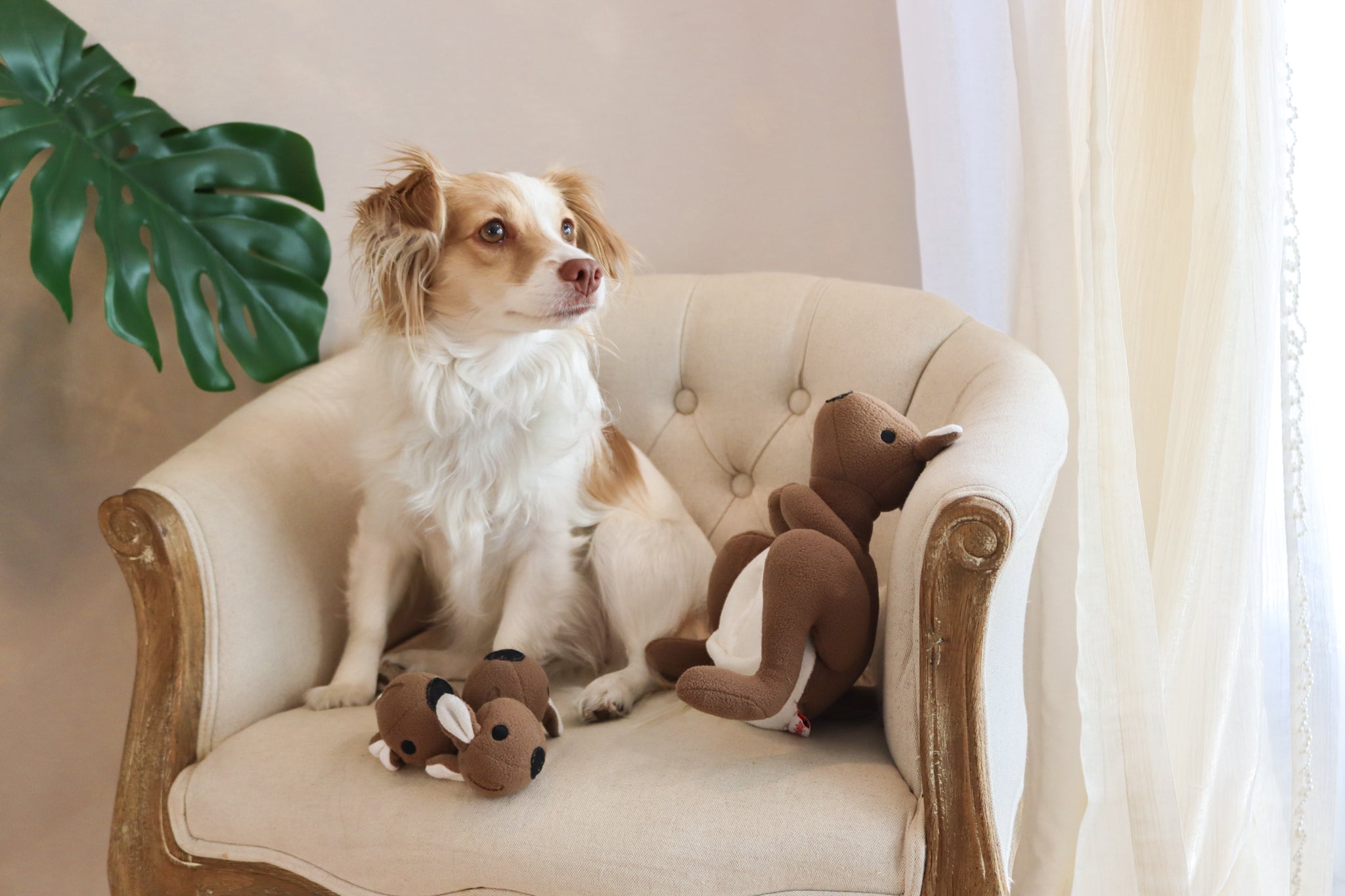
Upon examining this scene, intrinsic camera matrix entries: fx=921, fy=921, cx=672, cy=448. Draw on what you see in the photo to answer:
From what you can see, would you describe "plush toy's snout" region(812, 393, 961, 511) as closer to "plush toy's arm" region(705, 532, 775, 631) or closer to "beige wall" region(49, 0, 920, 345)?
"plush toy's arm" region(705, 532, 775, 631)

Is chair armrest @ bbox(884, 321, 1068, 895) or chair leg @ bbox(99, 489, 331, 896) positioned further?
chair leg @ bbox(99, 489, 331, 896)

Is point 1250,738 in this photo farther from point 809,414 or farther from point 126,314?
point 126,314

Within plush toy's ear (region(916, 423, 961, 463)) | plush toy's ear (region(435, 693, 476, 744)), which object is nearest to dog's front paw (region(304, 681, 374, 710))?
plush toy's ear (region(435, 693, 476, 744))

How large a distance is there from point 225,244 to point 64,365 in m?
0.50

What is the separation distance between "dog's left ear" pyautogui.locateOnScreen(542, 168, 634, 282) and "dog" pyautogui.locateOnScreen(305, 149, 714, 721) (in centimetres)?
1

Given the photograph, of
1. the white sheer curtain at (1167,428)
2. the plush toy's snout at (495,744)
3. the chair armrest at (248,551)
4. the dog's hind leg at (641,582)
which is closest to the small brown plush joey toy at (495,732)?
the plush toy's snout at (495,744)

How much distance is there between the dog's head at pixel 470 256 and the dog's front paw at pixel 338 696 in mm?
523

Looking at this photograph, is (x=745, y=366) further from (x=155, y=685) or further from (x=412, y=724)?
(x=155, y=685)

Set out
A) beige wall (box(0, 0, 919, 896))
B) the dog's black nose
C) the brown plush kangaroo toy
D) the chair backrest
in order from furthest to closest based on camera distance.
Result: beige wall (box(0, 0, 919, 896))
the chair backrest
the dog's black nose
the brown plush kangaroo toy

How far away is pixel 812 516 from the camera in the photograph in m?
1.11

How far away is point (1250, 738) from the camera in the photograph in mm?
1247

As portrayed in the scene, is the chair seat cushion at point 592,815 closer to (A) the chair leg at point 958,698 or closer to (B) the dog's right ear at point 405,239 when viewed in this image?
(A) the chair leg at point 958,698

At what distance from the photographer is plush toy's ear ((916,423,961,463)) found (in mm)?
1082

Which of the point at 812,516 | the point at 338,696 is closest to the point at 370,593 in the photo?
the point at 338,696
